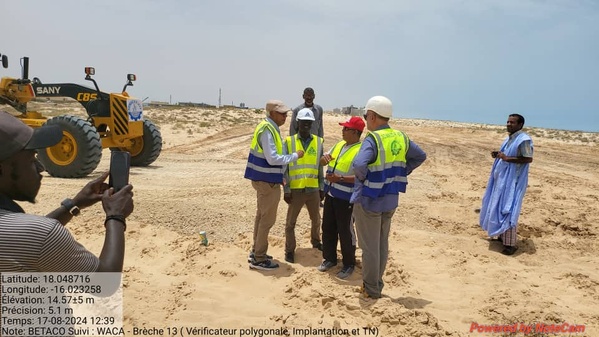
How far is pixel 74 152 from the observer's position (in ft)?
27.5

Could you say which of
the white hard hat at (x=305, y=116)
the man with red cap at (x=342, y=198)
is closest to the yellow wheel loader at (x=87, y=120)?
the white hard hat at (x=305, y=116)

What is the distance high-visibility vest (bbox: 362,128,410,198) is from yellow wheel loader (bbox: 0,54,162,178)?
639 centimetres

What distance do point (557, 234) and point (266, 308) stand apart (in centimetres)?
485

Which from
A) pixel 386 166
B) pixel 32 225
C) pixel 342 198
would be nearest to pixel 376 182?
pixel 386 166

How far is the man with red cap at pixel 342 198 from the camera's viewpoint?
4406 millimetres

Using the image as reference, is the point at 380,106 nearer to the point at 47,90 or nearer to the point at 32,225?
the point at 32,225

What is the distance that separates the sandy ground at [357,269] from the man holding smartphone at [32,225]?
1975 mm

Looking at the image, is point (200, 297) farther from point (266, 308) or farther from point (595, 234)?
point (595, 234)

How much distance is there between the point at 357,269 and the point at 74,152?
6.30m

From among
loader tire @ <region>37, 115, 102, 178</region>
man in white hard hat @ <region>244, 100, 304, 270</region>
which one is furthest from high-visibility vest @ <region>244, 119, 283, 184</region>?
loader tire @ <region>37, 115, 102, 178</region>

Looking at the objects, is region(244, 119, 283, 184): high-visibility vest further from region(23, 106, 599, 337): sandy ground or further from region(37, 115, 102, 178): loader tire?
region(37, 115, 102, 178): loader tire

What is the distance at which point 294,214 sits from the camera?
475cm

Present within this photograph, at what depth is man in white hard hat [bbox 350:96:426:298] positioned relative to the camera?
3.63 m

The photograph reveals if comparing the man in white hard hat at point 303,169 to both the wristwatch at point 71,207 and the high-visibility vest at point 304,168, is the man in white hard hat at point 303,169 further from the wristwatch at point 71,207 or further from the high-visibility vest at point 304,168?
the wristwatch at point 71,207
